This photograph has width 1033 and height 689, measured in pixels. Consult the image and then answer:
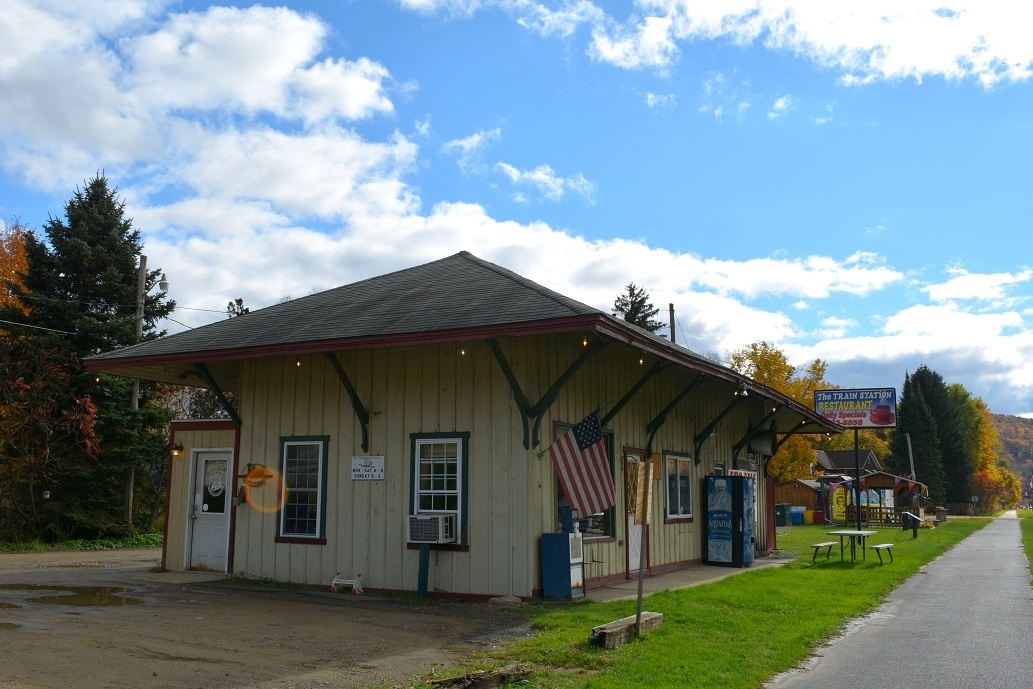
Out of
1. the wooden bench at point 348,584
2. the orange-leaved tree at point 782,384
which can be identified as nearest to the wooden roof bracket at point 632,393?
the wooden bench at point 348,584

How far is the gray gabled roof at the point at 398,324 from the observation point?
36.1ft

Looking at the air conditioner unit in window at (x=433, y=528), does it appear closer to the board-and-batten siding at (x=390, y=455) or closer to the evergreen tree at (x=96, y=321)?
the board-and-batten siding at (x=390, y=455)

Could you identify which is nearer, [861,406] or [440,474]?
[440,474]

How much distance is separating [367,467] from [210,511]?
370cm

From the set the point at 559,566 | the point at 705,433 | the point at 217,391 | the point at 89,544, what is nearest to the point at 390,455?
the point at 559,566

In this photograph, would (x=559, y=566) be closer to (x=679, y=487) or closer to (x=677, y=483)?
→ (x=677, y=483)

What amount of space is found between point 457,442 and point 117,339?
14963 mm

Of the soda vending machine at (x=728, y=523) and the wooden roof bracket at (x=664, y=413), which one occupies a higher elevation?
the wooden roof bracket at (x=664, y=413)

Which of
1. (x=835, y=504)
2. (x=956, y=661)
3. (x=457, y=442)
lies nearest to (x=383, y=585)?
(x=457, y=442)

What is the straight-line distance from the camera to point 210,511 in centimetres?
1504

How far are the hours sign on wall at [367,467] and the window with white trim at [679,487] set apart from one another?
19.4 feet

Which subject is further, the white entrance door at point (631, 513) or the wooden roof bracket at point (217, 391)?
the white entrance door at point (631, 513)

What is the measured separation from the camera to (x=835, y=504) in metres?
47.7

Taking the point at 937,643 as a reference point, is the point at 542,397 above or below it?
above
